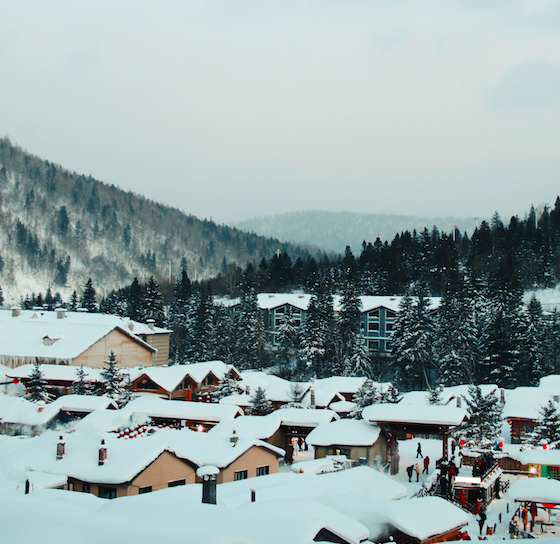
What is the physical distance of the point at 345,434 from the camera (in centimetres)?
2695

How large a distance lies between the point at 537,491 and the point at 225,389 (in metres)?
23.3

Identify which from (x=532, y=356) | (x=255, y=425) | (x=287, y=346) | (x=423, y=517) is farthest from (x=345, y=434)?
(x=287, y=346)

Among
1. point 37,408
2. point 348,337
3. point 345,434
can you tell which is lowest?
point 345,434

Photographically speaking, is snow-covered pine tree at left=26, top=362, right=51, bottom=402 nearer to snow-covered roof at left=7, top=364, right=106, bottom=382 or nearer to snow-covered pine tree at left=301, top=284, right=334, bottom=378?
snow-covered roof at left=7, top=364, right=106, bottom=382

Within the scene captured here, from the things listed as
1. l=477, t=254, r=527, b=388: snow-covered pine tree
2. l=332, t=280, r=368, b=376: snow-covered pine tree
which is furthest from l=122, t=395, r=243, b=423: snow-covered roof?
l=477, t=254, r=527, b=388: snow-covered pine tree

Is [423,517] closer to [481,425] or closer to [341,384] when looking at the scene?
[481,425]

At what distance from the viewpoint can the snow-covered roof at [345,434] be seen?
26.5 m

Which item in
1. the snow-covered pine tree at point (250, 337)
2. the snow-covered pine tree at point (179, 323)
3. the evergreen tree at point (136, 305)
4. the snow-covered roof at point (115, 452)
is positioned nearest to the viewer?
the snow-covered roof at point (115, 452)

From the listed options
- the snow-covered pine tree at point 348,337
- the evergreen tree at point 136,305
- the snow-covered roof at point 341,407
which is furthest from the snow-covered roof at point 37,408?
the evergreen tree at point 136,305

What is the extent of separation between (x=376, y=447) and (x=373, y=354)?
36064 millimetres

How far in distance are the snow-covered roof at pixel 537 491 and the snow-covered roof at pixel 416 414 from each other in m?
5.28

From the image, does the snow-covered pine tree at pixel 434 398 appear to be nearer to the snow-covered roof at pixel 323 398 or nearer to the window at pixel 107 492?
the snow-covered roof at pixel 323 398

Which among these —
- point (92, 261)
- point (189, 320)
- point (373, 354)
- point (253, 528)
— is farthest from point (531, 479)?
point (92, 261)

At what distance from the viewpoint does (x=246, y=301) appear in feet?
210
